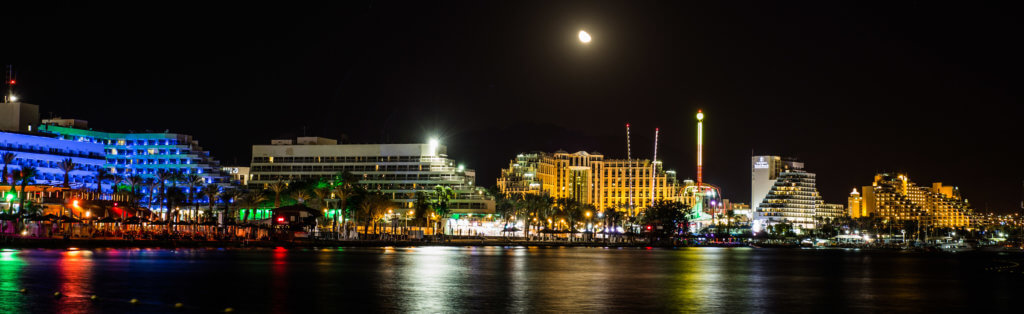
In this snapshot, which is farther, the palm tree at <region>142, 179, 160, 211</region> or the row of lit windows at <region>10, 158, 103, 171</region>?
the row of lit windows at <region>10, 158, 103, 171</region>

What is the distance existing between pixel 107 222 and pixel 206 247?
11724 mm

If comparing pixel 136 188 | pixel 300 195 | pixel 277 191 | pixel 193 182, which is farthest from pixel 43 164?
pixel 300 195

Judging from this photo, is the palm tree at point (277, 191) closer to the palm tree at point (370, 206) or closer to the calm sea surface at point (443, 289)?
the palm tree at point (370, 206)

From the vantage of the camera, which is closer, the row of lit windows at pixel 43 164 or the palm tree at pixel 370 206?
the row of lit windows at pixel 43 164

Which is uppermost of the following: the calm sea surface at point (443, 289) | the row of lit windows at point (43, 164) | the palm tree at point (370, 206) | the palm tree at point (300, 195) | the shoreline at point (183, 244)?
the row of lit windows at point (43, 164)

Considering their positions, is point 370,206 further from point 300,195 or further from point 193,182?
point 193,182

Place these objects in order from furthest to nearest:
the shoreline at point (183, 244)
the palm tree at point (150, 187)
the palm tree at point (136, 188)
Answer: the palm tree at point (150, 187) → the palm tree at point (136, 188) → the shoreline at point (183, 244)

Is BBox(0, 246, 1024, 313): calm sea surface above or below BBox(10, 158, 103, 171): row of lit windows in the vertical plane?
below

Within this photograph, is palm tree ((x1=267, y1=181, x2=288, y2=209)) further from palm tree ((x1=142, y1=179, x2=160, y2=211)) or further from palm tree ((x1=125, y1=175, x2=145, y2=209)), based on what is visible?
palm tree ((x1=125, y1=175, x2=145, y2=209))

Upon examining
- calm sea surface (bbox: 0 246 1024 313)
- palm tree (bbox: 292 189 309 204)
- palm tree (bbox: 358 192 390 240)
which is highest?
palm tree (bbox: 292 189 309 204)

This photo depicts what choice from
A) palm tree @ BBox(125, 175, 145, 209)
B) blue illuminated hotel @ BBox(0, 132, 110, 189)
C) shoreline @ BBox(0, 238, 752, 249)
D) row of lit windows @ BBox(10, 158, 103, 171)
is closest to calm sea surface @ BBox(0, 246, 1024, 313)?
shoreline @ BBox(0, 238, 752, 249)

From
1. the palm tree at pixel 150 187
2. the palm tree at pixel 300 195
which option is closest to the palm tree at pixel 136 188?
the palm tree at pixel 150 187

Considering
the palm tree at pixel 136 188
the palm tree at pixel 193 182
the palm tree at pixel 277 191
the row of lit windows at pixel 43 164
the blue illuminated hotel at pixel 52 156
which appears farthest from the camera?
the palm tree at pixel 193 182

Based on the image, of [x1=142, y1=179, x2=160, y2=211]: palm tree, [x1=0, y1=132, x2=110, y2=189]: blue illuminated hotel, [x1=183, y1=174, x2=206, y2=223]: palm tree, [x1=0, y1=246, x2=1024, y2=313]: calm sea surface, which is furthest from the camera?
[x1=183, y1=174, x2=206, y2=223]: palm tree
